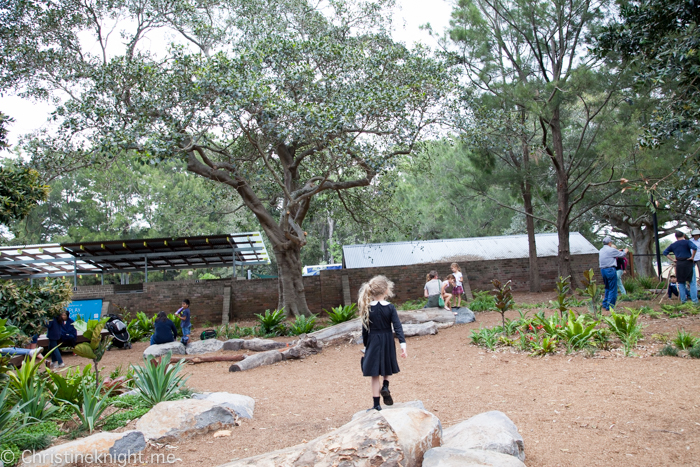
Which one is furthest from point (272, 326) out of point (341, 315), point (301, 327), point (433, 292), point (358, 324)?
point (433, 292)

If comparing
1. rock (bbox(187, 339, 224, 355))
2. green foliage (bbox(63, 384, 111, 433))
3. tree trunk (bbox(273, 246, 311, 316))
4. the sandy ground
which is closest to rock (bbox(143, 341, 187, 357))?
rock (bbox(187, 339, 224, 355))

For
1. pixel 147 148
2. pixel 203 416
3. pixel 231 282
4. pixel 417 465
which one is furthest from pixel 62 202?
pixel 417 465

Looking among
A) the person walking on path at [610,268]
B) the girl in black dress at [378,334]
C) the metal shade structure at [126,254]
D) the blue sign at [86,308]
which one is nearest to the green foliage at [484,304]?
the person walking on path at [610,268]

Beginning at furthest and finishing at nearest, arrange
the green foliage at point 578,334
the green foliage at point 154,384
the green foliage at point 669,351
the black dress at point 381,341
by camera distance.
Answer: the green foliage at point 578,334, the green foliage at point 669,351, the green foliage at point 154,384, the black dress at point 381,341

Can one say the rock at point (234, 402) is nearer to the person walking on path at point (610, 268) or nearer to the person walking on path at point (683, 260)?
the person walking on path at point (610, 268)

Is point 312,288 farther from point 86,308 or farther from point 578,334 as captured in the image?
point 578,334

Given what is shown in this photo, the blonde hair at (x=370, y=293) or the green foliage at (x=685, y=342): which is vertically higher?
the blonde hair at (x=370, y=293)

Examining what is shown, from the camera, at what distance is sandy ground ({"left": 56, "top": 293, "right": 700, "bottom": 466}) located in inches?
163

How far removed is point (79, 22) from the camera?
40.2ft

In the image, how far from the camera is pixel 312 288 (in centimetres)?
1728

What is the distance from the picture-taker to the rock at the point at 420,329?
35.9 feet

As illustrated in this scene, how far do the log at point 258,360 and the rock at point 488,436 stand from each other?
563 cm

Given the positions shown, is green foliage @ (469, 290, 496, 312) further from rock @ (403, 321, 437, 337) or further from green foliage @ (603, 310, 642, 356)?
green foliage @ (603, 310, 642, 356)

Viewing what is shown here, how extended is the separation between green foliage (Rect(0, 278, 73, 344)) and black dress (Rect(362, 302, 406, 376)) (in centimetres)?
392
